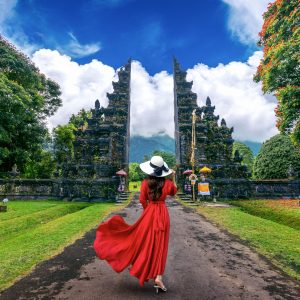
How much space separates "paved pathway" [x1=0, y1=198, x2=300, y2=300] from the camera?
4.07m

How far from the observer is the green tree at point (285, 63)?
1331 cm

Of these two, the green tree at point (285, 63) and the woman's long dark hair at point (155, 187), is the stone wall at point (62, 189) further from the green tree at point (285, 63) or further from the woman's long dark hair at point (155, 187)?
the woman's long dark hair at point (155, 187)

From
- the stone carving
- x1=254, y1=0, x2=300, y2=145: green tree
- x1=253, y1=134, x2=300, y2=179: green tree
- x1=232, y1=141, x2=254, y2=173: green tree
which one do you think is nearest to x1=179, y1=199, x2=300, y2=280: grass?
x1=254, y1=0, x2=300, y2=145: green tree

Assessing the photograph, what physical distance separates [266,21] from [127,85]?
22710 millimetres

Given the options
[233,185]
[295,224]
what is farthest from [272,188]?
[295,224]

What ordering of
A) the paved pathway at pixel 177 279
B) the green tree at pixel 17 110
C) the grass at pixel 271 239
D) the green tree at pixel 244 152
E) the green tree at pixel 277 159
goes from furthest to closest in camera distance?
the green tree at pixel 244 152 < the green tree at pixel 277 159 < the green tree at pixel 17 110 < the grass at pixel 271 239 < the paved pathway at pixel 177 279

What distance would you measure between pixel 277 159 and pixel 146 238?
29.2 metres

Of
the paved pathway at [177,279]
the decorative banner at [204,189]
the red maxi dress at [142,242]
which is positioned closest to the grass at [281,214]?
the decorative banner at [204,189]

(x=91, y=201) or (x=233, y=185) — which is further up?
(x=233, y=185)

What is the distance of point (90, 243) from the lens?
24.3 ft

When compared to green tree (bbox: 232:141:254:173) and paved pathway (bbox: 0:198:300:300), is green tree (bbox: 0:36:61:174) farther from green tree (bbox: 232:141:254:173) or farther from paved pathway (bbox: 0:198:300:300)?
green tree (bbox: 232:141:254:173)

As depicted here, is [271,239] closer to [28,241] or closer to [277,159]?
[28,241]

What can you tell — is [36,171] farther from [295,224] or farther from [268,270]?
[268,270]

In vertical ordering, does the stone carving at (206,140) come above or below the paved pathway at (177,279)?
above
